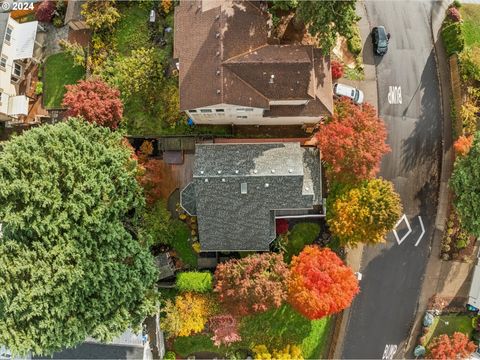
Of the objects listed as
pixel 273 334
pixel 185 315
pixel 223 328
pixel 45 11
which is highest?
pixel 45 11

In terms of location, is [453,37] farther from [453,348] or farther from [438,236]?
[453,348]

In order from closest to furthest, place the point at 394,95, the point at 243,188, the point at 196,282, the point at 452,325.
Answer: the point at 243,188
the point at 196,282
the point at 452,325
the point at 394,95

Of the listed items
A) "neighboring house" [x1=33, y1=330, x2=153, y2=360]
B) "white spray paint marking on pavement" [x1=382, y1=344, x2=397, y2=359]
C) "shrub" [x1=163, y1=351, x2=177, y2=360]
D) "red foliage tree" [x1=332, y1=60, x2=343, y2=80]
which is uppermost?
"red foliage tree" [x1=332, y1=60, x2=343, y2=80]

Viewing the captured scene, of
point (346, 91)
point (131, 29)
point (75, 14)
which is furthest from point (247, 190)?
point (75, 14)

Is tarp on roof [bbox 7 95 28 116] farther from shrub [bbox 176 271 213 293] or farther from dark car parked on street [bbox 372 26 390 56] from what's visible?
dark car parked on street [bbox 372 26 390 56]

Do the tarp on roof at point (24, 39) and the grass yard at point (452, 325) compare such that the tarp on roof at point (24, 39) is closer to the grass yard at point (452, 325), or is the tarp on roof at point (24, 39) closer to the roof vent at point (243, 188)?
the roof vent at point (243, 188)

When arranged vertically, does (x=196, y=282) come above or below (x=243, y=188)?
below

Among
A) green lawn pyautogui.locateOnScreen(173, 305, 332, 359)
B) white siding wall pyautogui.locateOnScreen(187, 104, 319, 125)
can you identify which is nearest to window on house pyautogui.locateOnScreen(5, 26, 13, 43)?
white siding wall pyautogui.locateOnScreen(187, 104, 319, 125)

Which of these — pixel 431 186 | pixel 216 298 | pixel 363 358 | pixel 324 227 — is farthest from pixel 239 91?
pixel 363 358
